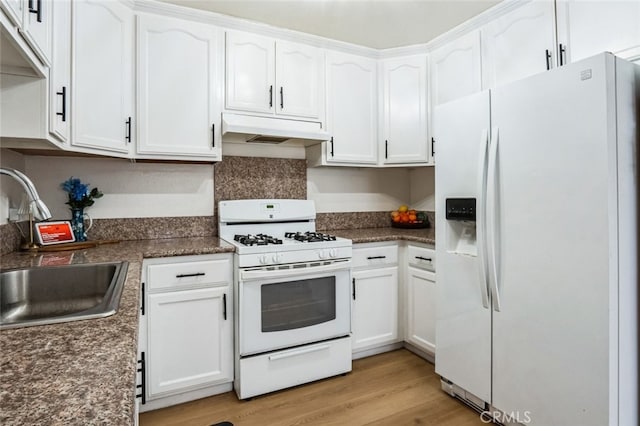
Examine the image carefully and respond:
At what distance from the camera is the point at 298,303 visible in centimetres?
220

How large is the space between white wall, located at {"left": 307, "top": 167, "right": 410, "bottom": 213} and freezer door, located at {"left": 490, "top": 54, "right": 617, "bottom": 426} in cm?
152

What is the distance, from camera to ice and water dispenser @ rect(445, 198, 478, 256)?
6.24 ft

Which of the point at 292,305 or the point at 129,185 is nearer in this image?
the point at 292,305

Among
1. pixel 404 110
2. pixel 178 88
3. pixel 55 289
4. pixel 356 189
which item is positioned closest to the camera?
pixel 55 289

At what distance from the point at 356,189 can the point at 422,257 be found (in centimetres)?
97

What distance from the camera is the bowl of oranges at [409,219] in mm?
3039

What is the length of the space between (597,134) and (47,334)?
186 centimetres

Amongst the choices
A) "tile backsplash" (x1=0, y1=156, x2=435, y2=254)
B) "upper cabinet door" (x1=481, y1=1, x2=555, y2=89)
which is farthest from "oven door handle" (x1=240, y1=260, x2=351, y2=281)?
"upper cabinet door" (x1=481, y1=1, x2=555, y2=89)

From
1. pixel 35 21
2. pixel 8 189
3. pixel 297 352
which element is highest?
pixel 35 21

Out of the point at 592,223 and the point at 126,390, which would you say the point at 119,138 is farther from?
the point at 592,223

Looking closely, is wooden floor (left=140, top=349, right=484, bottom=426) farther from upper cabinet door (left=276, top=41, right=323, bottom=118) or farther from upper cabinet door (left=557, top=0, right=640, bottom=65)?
upper cabinet door (left=557, top=0, right=640, bottom=65)

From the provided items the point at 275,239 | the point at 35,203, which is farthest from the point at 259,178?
the point at 35,203

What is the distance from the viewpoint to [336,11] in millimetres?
2307

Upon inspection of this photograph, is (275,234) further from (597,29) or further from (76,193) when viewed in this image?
(597,29)
